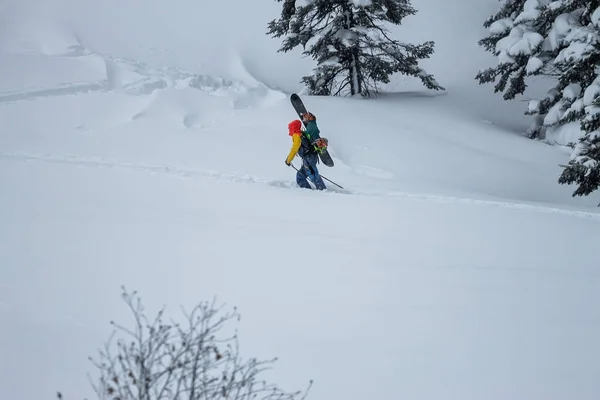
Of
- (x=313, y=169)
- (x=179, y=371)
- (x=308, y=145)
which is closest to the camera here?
(x=179, y=371)

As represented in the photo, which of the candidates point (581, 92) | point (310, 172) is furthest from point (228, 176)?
point (581, 92)

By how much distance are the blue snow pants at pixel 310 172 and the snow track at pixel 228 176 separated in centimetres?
20

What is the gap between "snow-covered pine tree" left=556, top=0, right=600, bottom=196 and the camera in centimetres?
945

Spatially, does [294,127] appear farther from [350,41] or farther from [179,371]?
[350,41]

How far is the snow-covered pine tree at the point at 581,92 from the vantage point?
31.0 feet

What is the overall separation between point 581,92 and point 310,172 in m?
9.14

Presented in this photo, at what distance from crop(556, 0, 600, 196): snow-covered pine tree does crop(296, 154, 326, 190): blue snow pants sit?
5.29m

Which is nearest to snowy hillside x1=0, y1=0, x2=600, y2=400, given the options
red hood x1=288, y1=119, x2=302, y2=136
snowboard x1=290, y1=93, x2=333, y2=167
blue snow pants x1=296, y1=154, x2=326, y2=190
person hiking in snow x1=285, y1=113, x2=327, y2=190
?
blue snow pants x1=296, y1=154, x2=326, y2=190

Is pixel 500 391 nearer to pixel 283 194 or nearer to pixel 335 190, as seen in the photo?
pixel 283 194

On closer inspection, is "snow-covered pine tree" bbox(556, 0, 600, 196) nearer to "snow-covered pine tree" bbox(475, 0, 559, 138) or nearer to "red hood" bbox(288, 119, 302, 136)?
"snow-covered pine tree" bbox(475, 0, 559, 138)

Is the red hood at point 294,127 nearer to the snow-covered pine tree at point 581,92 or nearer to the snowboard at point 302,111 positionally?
the snowboard at point 302,111

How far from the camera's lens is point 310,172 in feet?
29.1

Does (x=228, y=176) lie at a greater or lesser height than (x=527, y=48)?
lesser

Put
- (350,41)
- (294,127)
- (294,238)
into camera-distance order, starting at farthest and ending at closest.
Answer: (350,41), (294,127), (294,238)
